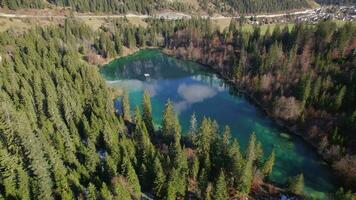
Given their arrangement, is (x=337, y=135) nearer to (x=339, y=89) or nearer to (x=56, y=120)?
(x=339, y=89)

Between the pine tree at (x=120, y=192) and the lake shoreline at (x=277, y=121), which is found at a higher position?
the pine tree at (x=120, y=192)

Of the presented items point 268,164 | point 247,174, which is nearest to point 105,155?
point 247,174

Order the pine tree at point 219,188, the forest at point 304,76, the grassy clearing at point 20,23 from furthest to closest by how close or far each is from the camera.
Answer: the grassy clearing at point 20,23, the forest at point 304,76, the pine tree at point 219,188

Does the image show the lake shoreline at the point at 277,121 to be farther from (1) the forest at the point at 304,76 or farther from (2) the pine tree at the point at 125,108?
(2) the pine tree at the point at 125,108

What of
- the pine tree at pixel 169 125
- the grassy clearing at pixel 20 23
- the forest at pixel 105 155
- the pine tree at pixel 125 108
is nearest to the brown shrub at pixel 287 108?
the forest at pixel 105 155

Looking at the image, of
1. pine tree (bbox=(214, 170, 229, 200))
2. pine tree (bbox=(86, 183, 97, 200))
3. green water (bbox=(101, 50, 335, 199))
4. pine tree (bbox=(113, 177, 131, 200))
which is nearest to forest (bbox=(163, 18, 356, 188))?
green water (bbox=(101, 50, 335, 199))

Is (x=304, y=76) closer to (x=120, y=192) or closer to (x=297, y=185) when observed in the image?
(x=297, y=185)
